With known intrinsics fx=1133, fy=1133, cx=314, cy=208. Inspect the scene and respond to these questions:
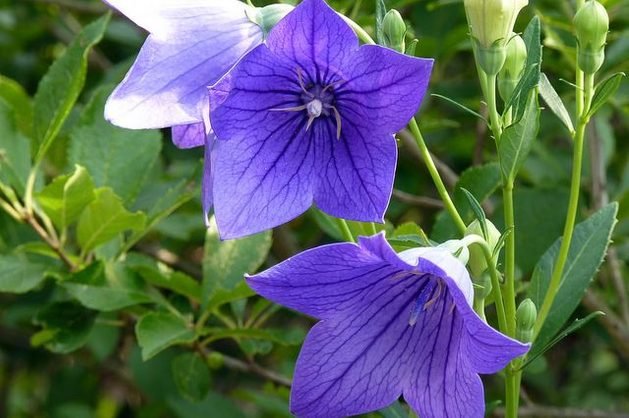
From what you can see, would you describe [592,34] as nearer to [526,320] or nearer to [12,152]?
[526,320]

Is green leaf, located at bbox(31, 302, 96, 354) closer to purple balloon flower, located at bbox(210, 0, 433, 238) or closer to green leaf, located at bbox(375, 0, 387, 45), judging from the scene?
purple balloon flower, located at bbox(210, 0, 433, 238)

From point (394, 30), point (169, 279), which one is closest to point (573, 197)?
point (394, 30)

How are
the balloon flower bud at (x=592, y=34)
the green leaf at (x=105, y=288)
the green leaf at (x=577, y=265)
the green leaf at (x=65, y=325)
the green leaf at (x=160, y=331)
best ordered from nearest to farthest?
the balloon flower bud at (x=592, y=34) → the green leaf at (x=577, y=265) → the green leaf at (x=160, y=331) → the green leaf at (x=105, y=288) → the green leaf at (x=65, y=325)

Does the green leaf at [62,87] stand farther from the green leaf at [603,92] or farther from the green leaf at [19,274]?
the green leaf at [603,92]

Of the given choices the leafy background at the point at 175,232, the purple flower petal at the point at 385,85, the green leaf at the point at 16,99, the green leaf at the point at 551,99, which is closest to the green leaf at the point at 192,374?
the leafy background at the point at 175,232

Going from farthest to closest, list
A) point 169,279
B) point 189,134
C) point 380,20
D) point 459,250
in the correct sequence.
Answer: point 169,279 → point 189,134 → point 380,20 → point 459,250

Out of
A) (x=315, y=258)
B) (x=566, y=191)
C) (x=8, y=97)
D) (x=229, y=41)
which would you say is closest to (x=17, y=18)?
(x=8, y=97)
